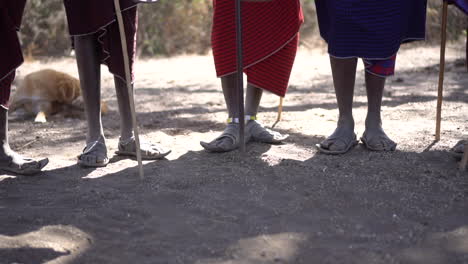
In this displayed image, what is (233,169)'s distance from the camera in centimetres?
286

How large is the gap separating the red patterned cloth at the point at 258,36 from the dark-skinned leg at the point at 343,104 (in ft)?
1.20

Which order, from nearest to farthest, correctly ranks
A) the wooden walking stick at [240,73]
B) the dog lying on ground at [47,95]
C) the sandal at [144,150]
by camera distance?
the wooden walking stick at [240,73], the sandal at [144,150], the dog lying on ground at [47,95]

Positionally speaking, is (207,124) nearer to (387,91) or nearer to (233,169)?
(233,169)

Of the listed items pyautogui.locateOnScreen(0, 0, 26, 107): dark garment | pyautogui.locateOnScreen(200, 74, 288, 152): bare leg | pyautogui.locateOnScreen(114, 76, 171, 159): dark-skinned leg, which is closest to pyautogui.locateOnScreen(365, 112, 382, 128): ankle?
pyautogui.locateOnScreen(200, 74, 288, 152): bare leg

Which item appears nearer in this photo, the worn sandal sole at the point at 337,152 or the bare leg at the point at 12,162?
the bare leg at the point at 12,162

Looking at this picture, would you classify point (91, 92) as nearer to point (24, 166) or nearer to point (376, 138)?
point (24, 166)

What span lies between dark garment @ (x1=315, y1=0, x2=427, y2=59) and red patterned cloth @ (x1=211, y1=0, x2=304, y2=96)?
12.1 inches

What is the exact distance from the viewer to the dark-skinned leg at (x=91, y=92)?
2.94 metres

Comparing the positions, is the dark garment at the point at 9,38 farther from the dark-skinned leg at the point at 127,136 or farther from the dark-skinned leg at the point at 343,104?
the dark-skinned leg at the point at 343,104

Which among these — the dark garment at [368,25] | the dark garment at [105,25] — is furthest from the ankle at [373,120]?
the dark garment at [105,25]

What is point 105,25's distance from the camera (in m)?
2.83

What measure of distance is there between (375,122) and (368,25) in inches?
22.6

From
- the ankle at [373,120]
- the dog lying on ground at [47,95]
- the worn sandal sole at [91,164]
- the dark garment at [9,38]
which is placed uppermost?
the dark garment at [9,38]

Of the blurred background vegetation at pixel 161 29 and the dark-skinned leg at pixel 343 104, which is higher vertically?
the dark-skinned leg at pixel 343 104
